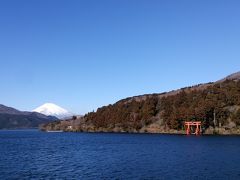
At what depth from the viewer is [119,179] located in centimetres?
6144

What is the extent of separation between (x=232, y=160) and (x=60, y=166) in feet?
125

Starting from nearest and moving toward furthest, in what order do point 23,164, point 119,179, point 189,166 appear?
point 119,179 < point 189,166 < point 23,164

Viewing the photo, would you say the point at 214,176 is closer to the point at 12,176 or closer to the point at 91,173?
the point at 91,173

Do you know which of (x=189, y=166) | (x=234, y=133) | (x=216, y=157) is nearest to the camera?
(x=189, y=166)

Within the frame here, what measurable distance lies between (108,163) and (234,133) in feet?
429

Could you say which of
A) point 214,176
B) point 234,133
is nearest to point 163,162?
point 214,176

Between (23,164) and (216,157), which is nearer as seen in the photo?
(23,164)

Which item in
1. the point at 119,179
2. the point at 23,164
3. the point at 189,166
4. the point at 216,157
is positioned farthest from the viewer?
the point at 216,157

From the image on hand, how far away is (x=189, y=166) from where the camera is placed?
74.8 metres

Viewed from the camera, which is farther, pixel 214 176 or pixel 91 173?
pixel 91 173

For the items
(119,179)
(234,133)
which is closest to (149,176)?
(119,179)

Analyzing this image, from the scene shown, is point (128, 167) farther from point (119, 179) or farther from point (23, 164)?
point (23, 164)

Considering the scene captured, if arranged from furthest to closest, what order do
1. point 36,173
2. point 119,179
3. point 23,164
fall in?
point 23,164
point 36,173
point 119,179

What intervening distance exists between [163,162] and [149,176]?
19.8m
